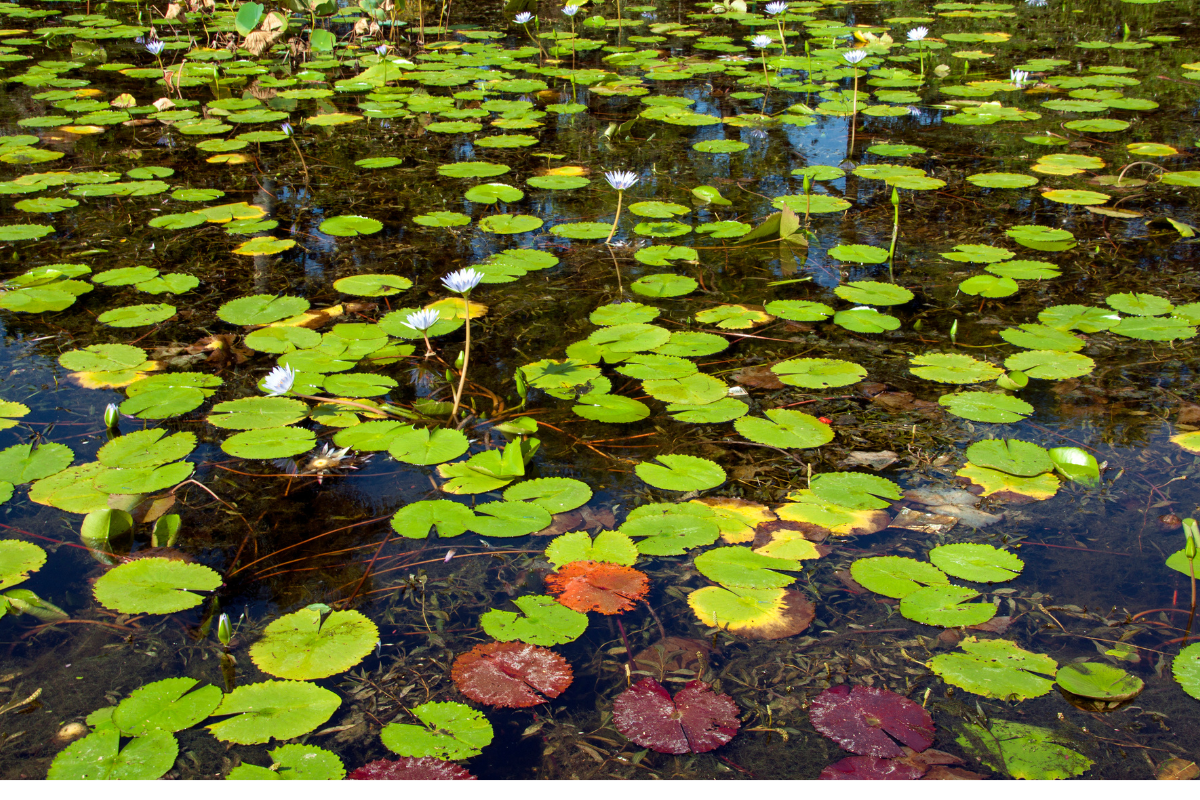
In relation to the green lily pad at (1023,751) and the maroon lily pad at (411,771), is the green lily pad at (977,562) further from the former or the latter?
the maroon lily pad at (411,771)

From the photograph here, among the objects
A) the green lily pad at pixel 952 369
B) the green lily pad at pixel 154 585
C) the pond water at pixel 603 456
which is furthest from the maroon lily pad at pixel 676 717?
the green lily pad at pixel 952 369

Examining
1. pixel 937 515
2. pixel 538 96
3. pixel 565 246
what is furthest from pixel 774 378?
pixel 538 96

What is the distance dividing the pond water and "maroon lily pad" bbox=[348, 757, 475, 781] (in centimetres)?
2

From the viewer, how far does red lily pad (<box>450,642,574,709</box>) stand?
147 cm

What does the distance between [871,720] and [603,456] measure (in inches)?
36.1

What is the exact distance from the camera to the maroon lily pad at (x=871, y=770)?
1.32 m

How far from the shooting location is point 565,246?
331 cm

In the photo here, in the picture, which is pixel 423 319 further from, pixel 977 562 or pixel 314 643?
pixel 977 562

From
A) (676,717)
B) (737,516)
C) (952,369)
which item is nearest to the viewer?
(676,717)

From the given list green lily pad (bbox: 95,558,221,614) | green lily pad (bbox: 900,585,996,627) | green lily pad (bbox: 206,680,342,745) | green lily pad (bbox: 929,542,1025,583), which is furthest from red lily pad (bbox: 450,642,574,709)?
green lily pad (bbox: 929,542,1025,583)

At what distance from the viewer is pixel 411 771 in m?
1.33

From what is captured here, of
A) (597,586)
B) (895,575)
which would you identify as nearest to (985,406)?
(895,575)

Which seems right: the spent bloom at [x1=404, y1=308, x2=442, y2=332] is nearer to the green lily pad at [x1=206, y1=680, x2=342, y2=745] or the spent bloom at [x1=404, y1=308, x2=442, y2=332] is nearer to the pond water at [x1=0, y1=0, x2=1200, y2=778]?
the pond water at [x1=0, y1=0, x2=1200, y2=778]

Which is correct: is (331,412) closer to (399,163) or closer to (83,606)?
(83,606)
